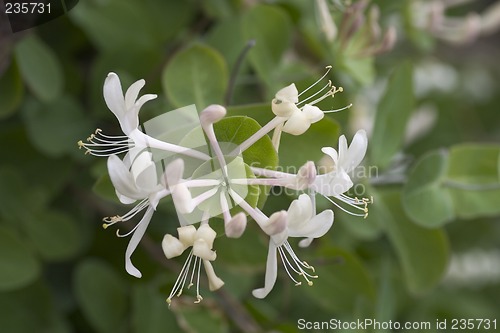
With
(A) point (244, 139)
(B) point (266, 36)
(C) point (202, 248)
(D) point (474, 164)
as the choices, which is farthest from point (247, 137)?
(D) point (474, 164)

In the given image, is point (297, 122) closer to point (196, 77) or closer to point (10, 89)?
point (196, 77)

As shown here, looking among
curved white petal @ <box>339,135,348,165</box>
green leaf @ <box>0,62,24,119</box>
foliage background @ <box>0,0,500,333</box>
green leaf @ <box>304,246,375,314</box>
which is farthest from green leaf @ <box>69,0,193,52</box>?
curved white petal @ <box>339,135,348,165</box>

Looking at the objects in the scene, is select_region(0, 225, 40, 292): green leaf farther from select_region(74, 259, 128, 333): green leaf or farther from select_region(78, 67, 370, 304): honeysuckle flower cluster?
select_region(78, 67, 370, 304): honeysuckle flower cluster

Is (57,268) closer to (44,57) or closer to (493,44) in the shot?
(44,57)

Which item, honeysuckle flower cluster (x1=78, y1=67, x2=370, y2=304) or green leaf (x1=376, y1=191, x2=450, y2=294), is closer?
honeysuckle flower cluster (x1=78, y1=67, x2=370, y2=304)

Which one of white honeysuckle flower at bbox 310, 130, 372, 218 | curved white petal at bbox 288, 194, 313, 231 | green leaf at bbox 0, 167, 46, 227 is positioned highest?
white honeysuckle flower at bbox 310, 130, 372, 218

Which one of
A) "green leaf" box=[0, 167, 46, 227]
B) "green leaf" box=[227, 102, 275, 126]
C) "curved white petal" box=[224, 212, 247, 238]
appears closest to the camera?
"curved white petal" box=[224, 212, 247, 238]
